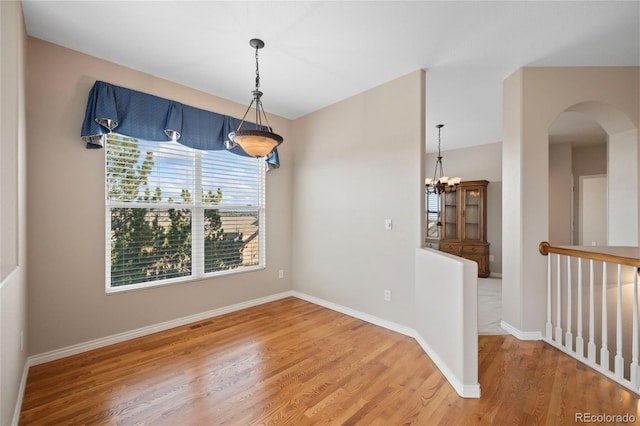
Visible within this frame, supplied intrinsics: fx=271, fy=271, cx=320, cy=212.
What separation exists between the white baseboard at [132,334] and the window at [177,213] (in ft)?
1.55

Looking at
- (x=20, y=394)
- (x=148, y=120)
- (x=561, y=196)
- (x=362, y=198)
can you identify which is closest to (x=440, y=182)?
(x=362, y=198)

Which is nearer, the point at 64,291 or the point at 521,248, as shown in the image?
the point at 64,291

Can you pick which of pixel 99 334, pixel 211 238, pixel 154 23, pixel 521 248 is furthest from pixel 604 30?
pixel 99 334

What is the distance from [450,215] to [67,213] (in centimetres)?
637

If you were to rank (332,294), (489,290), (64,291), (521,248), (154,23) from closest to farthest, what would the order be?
(154,23) → (64,291) → (521,248) → (332,294) → (489,290)

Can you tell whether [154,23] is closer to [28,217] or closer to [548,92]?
[28,217]

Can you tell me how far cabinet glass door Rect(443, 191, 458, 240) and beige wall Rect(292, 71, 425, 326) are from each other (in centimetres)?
350

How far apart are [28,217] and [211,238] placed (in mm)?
1665

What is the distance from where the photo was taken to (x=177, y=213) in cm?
326

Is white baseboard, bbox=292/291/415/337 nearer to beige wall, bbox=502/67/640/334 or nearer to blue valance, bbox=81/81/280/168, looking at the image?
beige wall, bbox=502/67/640/334

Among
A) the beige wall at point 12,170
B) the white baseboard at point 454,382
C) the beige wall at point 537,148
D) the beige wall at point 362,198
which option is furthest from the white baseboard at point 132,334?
the beige wall at point 537,148

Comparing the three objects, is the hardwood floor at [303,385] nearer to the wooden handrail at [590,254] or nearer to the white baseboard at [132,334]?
the white baseboard at [132,334]

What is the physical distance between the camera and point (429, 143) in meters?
6.03

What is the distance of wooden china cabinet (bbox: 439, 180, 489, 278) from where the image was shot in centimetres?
564
